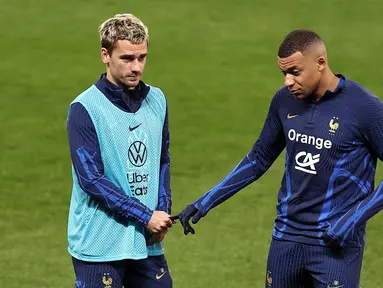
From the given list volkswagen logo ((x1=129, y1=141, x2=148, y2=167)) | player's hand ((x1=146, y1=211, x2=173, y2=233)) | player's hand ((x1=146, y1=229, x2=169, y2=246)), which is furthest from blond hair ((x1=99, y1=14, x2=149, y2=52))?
player's hand ((x1=146, y1=229, x2=169, y2=246))

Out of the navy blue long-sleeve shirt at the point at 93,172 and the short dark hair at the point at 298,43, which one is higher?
the short dark hair at the point at 298,43

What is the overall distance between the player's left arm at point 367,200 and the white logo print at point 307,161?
29cm

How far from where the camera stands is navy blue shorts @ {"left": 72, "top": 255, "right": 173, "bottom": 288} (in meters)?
5.70

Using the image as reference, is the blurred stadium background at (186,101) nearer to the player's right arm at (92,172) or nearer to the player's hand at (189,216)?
the player's hand at (189,216)

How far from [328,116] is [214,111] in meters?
7.45

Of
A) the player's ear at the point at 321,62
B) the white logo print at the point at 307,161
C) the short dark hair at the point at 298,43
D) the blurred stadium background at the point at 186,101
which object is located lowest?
the blurred stadium background at the point at 186,101

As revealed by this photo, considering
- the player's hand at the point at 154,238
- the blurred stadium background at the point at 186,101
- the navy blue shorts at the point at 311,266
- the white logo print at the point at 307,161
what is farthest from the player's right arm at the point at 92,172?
the blurred stadium background at the point at 186,101

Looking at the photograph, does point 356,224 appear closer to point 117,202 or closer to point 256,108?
point 117,202

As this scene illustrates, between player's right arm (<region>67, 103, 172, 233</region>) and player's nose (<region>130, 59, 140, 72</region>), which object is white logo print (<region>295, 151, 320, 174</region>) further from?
player's nose (<region>130, 59, 140, 72</region>)

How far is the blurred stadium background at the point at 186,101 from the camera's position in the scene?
898cm

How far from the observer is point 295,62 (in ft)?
18.1

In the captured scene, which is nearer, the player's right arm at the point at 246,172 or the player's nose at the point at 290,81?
the player's nose at the point at 290,81

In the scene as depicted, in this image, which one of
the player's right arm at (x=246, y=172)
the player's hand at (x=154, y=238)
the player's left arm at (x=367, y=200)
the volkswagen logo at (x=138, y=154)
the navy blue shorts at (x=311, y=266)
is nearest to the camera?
the player's left arm at (x=367, y=200)

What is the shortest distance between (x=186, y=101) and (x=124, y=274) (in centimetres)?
753
